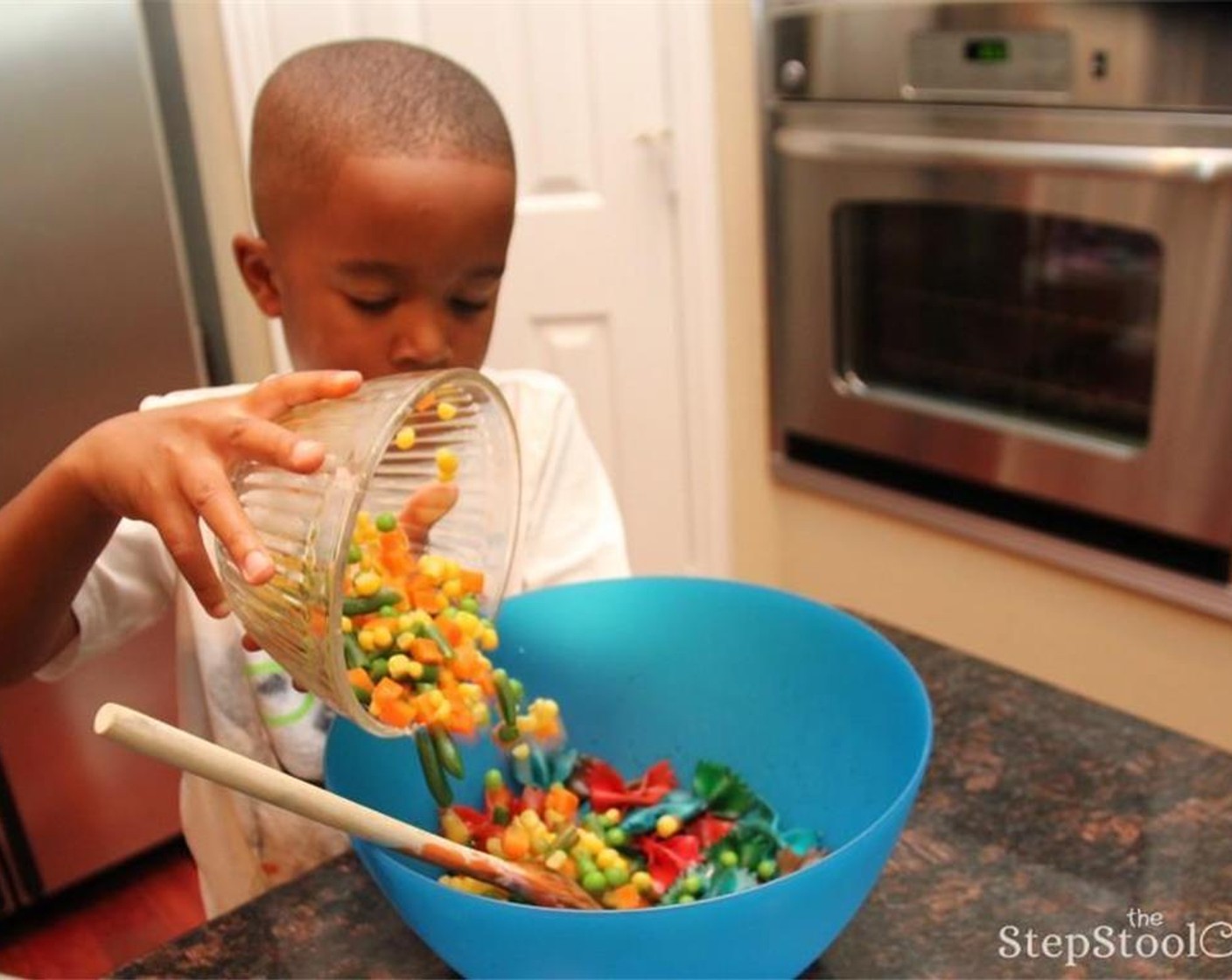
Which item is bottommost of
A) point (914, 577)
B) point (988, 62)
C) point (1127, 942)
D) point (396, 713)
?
point (914, 577)

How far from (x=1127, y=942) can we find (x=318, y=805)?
40 cm

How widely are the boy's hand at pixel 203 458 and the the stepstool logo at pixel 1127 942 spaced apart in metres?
0.41

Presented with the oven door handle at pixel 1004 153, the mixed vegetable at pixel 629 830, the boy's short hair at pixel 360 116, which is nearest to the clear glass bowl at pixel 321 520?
the mixed vegetable at pixel 629 830

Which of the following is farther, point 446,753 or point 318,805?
point 446,753

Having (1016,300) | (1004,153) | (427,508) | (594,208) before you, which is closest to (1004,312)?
(1016,300)

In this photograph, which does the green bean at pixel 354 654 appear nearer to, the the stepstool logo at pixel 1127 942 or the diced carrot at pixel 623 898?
the diced carrot at pixel 623 898

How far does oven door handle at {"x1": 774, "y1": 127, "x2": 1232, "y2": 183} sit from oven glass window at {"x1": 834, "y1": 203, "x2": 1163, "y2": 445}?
0.09 metres

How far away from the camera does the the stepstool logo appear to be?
63 centimetres

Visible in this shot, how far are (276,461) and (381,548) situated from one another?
0.15 metres

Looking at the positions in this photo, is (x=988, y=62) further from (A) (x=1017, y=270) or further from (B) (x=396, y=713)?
(B) (x=396, y=713)

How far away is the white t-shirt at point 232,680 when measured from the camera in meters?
0.89

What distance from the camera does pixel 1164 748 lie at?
0.78 meters

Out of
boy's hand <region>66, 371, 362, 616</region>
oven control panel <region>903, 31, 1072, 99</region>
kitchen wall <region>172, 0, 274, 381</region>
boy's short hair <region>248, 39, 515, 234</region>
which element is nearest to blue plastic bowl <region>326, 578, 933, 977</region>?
boy's hand <region>66, 371, 362, 616</region>

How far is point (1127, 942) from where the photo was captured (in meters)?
0.64
